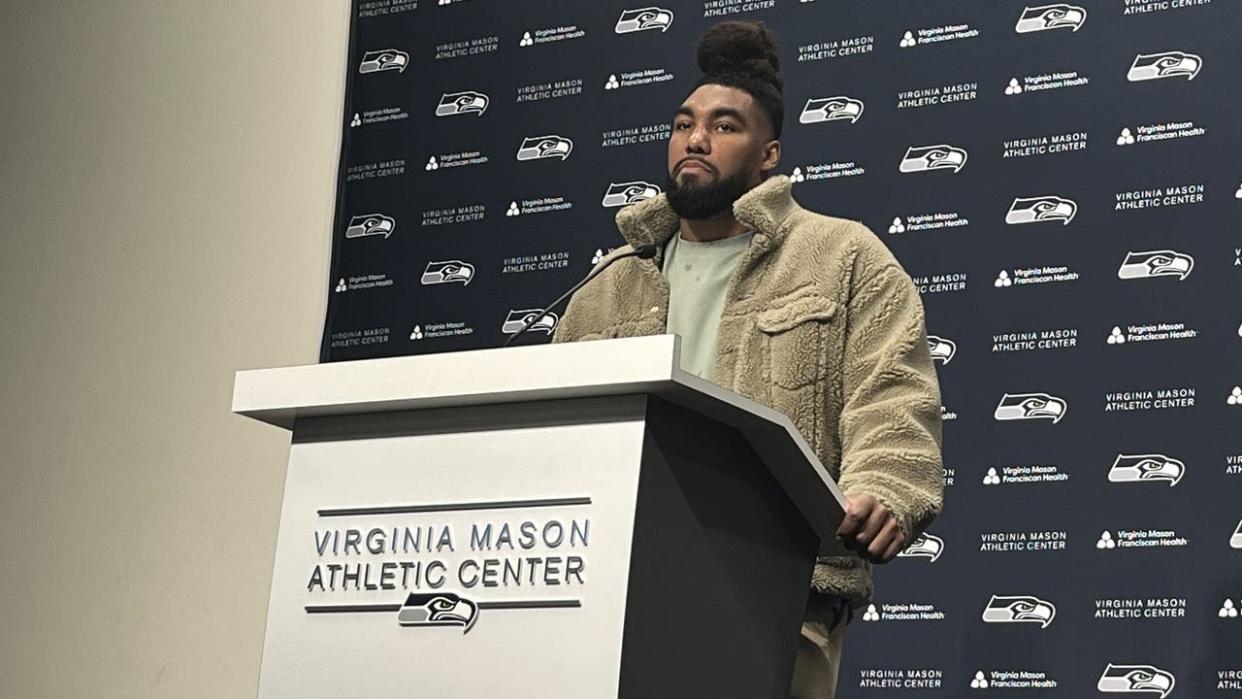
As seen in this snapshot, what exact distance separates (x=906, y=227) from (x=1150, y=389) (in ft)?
2.33


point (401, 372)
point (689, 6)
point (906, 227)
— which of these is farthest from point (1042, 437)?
point (401, 372)

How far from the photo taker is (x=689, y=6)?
4.41 metres

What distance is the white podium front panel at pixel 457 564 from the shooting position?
Result: 1.58m

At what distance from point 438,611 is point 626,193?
280 cm

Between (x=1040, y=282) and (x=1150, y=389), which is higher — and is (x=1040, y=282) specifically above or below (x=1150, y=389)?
above

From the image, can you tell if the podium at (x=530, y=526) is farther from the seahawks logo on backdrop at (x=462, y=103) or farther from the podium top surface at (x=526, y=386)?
the seahawks logo on backdrop at (x=462, y=103)

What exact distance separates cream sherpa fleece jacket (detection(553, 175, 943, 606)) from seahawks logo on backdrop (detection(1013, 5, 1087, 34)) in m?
1.67

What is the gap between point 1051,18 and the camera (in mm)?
3900

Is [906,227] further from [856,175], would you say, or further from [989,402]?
[989,402]

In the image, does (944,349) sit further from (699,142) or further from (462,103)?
(462,103)

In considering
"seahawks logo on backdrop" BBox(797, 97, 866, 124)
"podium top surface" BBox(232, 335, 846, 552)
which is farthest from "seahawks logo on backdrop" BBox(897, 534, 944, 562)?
"podium top surface" BBox(232, 335, 846, 552)

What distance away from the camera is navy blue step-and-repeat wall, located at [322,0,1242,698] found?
3.53 metres

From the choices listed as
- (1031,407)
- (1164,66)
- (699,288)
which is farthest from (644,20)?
(699,288)

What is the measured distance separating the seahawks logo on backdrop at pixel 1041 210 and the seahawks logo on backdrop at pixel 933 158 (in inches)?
7.0
